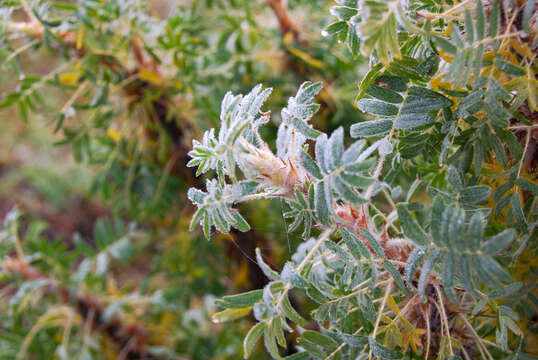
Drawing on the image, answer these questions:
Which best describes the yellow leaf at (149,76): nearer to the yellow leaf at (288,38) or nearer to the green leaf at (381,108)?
the yellow leaf at (288,38)

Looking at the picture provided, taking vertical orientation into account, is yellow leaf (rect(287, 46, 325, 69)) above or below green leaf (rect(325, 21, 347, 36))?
below

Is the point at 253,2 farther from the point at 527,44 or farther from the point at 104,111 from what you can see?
the point at 527,44

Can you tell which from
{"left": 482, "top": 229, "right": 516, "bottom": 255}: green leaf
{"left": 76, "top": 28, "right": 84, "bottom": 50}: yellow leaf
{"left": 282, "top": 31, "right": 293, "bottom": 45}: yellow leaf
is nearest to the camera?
{"left": 482, "top": 229, "right": 516, "bottom": 255}: green leaf

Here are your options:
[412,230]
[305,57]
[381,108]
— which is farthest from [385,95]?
[305,57]

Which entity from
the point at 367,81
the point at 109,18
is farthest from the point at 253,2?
the point at 367,81

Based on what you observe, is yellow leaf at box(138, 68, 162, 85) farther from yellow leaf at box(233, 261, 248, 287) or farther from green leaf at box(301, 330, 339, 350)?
green leaf at box(301, 330, 339, 350)

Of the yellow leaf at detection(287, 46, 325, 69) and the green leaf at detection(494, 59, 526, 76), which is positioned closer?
the green leaf at detection(494, 59, 526, 76)

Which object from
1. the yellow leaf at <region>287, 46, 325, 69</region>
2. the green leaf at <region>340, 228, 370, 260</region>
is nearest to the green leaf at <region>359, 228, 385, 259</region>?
the green leaf at <region>340, 228, 370, 260</region>
